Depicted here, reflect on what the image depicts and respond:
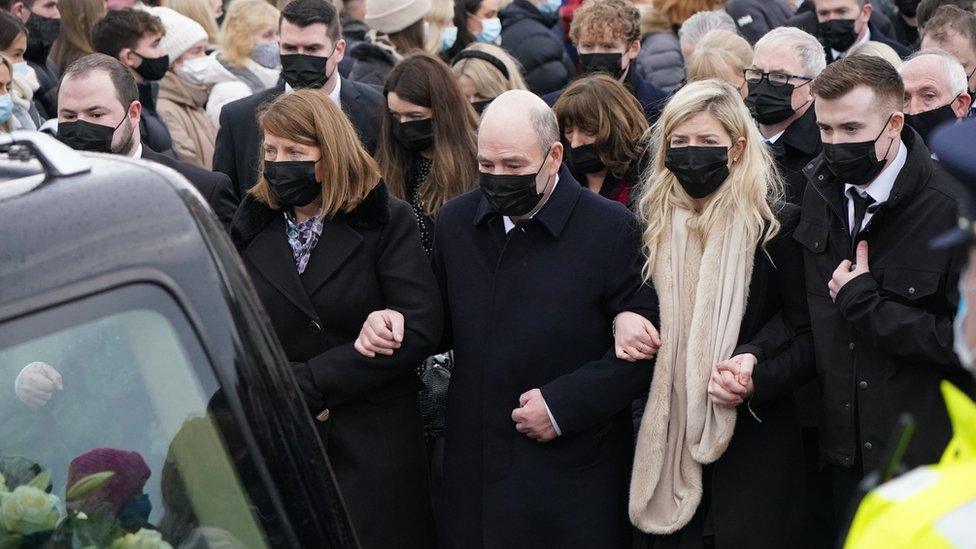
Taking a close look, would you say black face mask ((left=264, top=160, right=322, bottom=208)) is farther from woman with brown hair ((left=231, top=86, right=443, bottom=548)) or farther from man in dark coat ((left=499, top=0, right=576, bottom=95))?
man in dark coat ((left=499, top=0, right=576, bottom=95))

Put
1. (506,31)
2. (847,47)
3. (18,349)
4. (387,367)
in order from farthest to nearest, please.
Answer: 1. (506,31)
2. (847,47)
3. (387,367)
4. (18,349)

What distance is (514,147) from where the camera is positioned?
4398 millimetres

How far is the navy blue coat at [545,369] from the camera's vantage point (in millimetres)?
4320

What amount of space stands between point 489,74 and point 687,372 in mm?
2647

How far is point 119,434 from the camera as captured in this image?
2.09 m

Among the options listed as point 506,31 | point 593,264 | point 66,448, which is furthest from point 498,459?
point 506,31

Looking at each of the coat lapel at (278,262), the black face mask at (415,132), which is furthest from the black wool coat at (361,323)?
the black face mask at (415,132)

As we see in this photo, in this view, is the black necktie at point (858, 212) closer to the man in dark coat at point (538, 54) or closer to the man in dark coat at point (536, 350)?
the man in dark coat at point (536, 350)

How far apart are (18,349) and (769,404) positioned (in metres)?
3.05

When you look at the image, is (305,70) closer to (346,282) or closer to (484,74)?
(484,74)

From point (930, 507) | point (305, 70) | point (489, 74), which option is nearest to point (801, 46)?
point (489, 74)

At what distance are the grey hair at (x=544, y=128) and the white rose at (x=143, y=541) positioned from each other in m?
2.56

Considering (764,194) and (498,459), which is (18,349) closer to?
(498,459)

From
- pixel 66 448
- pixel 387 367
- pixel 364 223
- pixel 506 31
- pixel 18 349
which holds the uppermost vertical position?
pixel 18 349
